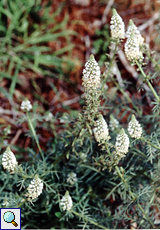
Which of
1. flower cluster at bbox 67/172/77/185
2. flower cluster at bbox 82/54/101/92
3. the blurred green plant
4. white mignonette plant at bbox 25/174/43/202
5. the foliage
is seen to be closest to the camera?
flower cluster at bbox 82/54/101/92

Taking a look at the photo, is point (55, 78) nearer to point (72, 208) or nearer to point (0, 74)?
point (0, 74)

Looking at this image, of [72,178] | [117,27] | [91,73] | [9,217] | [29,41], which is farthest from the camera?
[29,41]

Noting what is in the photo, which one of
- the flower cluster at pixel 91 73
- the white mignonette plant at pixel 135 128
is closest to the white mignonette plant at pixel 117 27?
the flower cluster at pixel 91 73

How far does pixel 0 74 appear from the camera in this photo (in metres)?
4.39

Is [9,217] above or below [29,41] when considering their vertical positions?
below

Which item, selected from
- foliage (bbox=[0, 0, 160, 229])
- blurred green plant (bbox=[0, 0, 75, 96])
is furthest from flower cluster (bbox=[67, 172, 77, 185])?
blurred green plant (bbox=[0, 0, 75, 96])

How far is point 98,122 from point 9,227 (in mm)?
1112

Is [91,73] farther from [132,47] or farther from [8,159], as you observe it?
[8,159]

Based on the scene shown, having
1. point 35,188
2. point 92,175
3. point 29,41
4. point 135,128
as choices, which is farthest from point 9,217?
point 29,41

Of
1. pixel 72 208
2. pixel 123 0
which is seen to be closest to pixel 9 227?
pixel 72 208

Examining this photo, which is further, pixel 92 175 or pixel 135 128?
pixel 92 175

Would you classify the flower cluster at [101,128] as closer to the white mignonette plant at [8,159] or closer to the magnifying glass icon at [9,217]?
the white mignonette plant at [8,159]

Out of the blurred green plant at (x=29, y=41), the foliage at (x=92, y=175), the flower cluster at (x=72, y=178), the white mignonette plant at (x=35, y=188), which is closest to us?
the white mignonette plant at (x=35, y=188)

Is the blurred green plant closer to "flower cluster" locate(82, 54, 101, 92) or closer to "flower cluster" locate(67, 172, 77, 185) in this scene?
"flower cluster" locate(67, 172, 77, 185)
